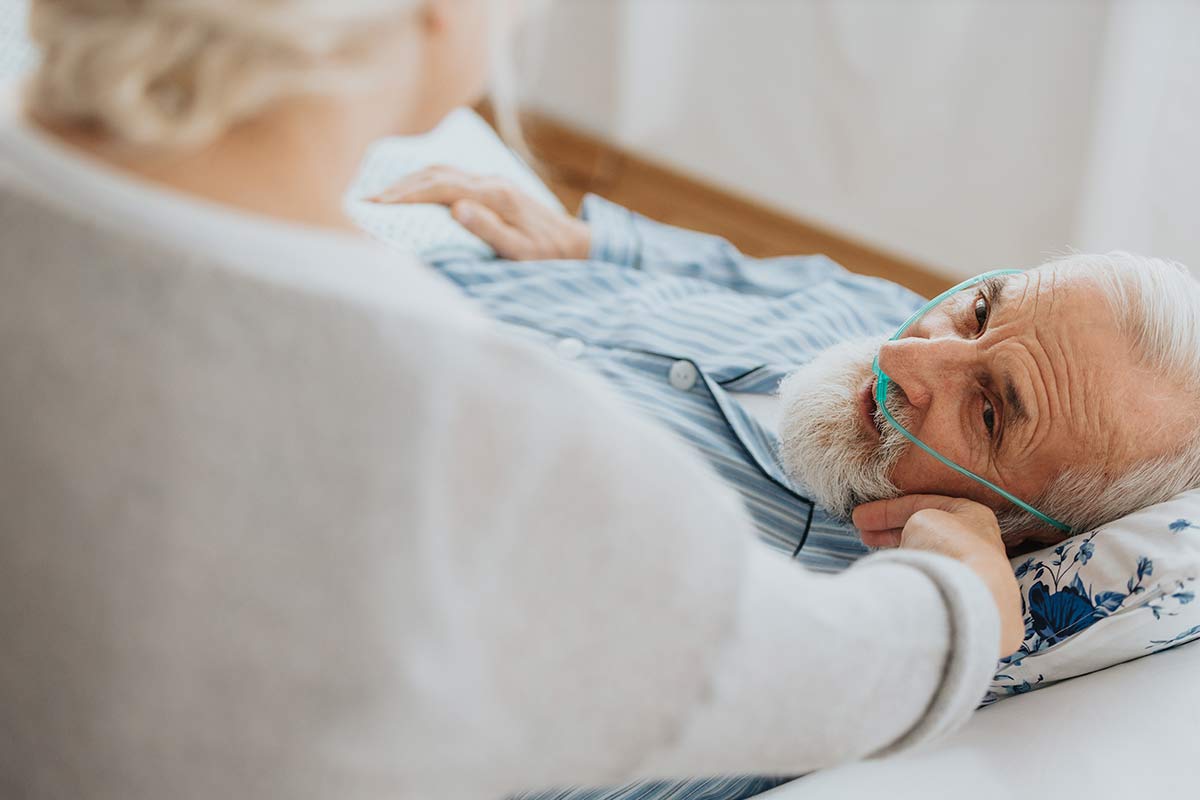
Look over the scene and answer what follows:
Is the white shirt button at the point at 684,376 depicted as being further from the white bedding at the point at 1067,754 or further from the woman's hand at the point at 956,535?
the white bedding at the point at 1067,754

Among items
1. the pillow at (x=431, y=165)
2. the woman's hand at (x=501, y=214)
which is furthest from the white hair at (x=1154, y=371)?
→ the pillow at (x=431, y=165)

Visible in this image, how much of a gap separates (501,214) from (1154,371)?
41.3 inches

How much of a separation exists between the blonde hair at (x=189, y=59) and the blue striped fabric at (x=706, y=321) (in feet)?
3.09

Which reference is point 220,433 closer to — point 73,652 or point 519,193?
point 73,652

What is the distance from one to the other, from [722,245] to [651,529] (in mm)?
1389

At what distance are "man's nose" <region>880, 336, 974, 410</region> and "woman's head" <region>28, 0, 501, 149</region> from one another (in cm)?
90

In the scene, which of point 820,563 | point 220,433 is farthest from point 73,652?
point 820,563

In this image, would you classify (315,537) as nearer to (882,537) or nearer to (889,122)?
(882,537)

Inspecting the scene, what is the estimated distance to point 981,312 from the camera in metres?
1.44

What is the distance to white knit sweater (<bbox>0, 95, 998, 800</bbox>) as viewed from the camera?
60cm

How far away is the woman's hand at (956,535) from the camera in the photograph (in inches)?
40.9

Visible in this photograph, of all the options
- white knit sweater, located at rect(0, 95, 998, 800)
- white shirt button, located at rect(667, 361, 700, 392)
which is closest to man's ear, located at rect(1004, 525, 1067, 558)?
white shirt button, located at rect(667, 361, 700, 392)

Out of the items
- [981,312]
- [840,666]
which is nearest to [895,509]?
[981,312]

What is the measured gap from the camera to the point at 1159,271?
1358 millimetres
